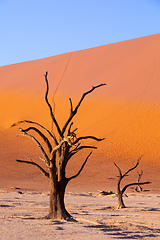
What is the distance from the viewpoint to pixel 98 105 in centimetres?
5091

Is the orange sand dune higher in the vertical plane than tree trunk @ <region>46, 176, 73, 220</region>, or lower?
higher

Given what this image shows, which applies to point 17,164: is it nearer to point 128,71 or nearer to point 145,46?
point 128,71

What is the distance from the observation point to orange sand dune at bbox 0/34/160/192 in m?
36.8

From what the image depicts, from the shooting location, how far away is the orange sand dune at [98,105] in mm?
36844

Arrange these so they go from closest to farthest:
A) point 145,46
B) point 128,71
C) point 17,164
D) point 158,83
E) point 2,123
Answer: point 17,164, point 2,123, point 158,83, point 128,71, point 145,46

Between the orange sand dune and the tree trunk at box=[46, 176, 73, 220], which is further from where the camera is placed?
the orange sand dune

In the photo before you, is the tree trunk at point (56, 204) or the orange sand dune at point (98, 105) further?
the orange sand dune at point (98, 105)

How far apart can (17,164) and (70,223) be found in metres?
28.0

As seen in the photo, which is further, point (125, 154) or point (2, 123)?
point (2, 123)

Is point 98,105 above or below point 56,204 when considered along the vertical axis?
above

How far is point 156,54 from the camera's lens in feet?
200

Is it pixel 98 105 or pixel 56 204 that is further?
pixel 98 105

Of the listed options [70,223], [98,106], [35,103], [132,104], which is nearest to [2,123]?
[35,103]

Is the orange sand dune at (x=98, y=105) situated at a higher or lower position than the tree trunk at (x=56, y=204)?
higher
